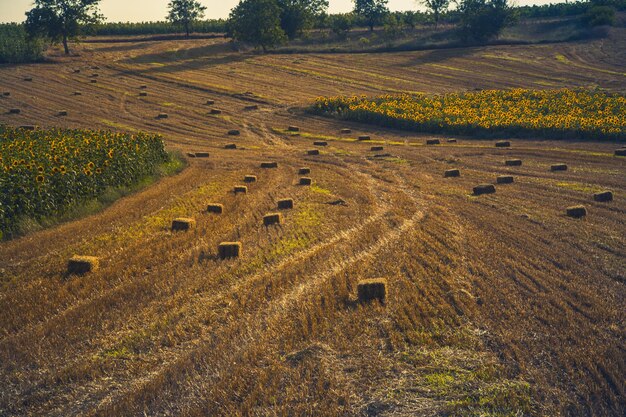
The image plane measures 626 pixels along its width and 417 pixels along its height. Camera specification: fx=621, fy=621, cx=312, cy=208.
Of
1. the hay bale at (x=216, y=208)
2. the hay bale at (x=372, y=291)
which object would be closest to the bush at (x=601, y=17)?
the hay bale at (x=216, y=208)

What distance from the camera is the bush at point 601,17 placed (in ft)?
277

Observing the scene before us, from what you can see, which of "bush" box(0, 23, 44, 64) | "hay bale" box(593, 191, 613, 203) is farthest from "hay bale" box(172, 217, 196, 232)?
"bush" box(0, 23, 44, 64)

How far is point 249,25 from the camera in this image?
83438mm

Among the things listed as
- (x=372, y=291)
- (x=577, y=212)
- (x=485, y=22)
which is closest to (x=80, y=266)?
(x=372, y=291)

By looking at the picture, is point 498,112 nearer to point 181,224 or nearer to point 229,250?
point 181,224

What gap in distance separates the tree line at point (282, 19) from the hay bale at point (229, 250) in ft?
220

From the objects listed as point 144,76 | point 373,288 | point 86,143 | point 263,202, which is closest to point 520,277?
point 373,288

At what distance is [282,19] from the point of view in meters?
97.8

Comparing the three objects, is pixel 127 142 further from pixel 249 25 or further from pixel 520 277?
pixel 249 25

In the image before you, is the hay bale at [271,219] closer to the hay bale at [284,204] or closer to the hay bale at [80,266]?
the hay bale at [284,204]

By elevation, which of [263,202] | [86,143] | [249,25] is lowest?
[263,202]

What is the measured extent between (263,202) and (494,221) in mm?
7696

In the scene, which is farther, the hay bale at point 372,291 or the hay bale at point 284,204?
the hay bale at point 284,204

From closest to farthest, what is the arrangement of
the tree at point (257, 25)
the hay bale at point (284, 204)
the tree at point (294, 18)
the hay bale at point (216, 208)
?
the hay bale at point (216, 208) < the hay bale at point (284, 204) < the tree at point (257, 25) < the tree at point (294, 18)
